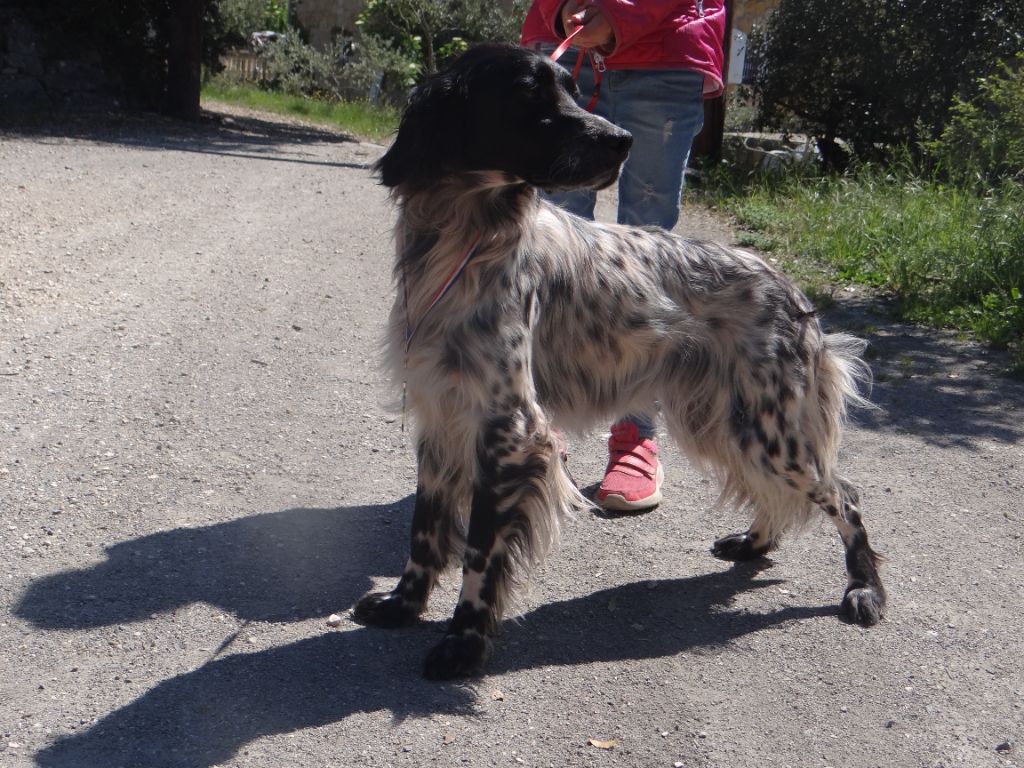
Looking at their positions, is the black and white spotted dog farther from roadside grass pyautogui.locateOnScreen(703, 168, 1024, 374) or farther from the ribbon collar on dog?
roadside grass pyautogui.locateOnScreen(703, 168, 1024, 374)

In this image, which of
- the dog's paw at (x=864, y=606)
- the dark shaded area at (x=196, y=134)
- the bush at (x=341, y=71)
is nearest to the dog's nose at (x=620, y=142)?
the dog's paw at (x=864, y=606)

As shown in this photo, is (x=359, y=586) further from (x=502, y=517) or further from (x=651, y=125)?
(x=651, y=125)

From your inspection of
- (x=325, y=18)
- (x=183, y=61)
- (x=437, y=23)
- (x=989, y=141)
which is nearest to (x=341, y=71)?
(x=437, y=23)

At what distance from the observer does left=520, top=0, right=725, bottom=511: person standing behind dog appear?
151 inches

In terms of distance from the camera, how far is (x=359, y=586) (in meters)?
3.49

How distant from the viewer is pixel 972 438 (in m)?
5.25

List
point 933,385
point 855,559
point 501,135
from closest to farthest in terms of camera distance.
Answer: point 501,135, point 855,559, point 933,385

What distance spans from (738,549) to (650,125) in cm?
160

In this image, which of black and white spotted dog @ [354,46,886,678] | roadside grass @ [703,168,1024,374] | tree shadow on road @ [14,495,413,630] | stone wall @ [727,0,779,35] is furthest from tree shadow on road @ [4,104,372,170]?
black and white spotted dog @ [354,46,886,678]

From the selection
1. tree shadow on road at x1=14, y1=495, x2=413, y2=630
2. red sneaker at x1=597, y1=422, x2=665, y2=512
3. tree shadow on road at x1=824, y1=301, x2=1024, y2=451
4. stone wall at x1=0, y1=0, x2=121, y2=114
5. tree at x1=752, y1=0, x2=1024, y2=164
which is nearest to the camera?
tree shadow on road at x1=14, y1=495, x2=413, y2=630

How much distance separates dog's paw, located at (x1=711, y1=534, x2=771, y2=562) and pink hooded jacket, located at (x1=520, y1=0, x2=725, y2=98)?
65.1 inches

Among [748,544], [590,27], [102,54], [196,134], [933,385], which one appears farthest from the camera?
[102,54]

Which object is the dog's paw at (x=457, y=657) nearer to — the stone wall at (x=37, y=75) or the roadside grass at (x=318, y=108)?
the stone wall at (x=37, y=75)

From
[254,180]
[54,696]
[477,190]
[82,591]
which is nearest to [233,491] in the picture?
[82,591]
